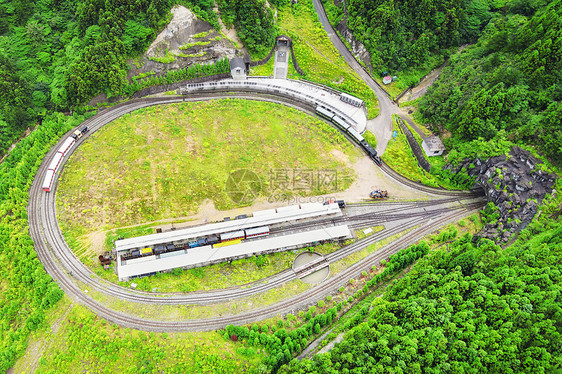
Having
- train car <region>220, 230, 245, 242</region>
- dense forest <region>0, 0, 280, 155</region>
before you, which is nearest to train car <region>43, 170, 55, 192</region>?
dense forest <region>0, 0, 280, 155</region>

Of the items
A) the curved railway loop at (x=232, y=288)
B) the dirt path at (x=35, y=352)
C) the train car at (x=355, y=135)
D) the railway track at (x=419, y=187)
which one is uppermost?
the train car at (x=355, y=135)

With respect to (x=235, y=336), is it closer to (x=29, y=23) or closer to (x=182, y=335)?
(x=182, y=335)

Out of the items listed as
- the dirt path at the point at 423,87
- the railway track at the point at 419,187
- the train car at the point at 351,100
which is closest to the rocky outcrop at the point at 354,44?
the train car at the point at 351,100

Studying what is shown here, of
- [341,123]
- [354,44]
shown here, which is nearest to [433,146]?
[341,123]

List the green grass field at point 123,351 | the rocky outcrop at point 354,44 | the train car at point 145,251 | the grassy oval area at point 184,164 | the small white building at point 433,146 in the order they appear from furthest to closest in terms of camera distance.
Answer: the rocky outcrop at point 354,44 < the small white building at point 433,146 < the grassy oval area at point 184,164 < the train car at point 145,251 < the green grass field at point 123,351

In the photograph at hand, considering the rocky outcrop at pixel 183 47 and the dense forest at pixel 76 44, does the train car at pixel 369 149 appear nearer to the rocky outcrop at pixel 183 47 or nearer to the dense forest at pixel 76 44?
the dense forest at pixel 76 44

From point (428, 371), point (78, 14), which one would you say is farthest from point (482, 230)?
point (78, 14)

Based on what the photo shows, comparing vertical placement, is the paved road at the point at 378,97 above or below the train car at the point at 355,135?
above

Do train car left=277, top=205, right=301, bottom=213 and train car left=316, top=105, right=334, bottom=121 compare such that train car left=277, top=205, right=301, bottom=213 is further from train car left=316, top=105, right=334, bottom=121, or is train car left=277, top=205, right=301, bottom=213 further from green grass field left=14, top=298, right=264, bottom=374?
train car left=316, top=105, right=334, bottom=121

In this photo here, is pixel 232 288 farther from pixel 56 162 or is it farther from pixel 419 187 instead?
pixel 56 162
